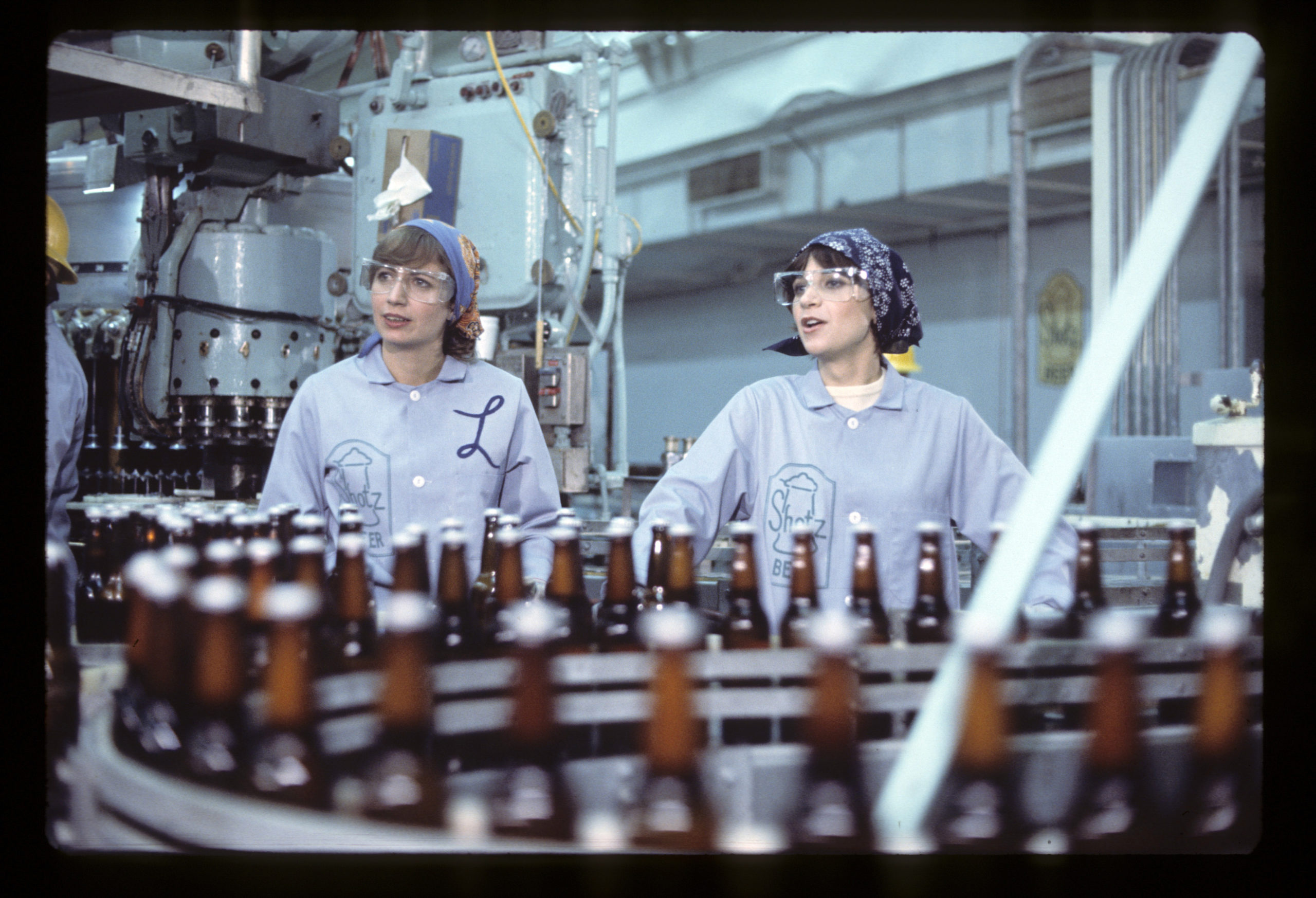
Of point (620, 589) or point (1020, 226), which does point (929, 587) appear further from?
point (1020, 226)

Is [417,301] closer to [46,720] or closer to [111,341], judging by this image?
[46,720]

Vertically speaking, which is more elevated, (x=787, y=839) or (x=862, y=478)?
(x=862, y=478)

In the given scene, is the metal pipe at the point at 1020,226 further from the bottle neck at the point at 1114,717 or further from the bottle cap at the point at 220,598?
the bottle cap at the point at 220,598

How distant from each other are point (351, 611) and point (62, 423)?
2.59 feet

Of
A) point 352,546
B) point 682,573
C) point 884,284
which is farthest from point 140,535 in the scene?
point 884,284

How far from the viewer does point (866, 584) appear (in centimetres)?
161

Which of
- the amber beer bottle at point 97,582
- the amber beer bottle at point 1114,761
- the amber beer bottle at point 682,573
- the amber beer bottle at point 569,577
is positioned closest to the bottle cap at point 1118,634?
the amber beer bottle at point 1114,761

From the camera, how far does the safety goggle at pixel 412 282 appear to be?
2.24 meters

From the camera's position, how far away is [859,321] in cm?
221

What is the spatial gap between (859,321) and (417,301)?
3.11 feet

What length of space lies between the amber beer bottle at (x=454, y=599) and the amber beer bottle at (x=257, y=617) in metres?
0.23

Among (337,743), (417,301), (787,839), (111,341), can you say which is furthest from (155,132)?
(787,839)

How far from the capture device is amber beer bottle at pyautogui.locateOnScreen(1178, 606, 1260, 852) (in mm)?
1300

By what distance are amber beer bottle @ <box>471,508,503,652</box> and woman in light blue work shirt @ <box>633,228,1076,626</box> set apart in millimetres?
297
